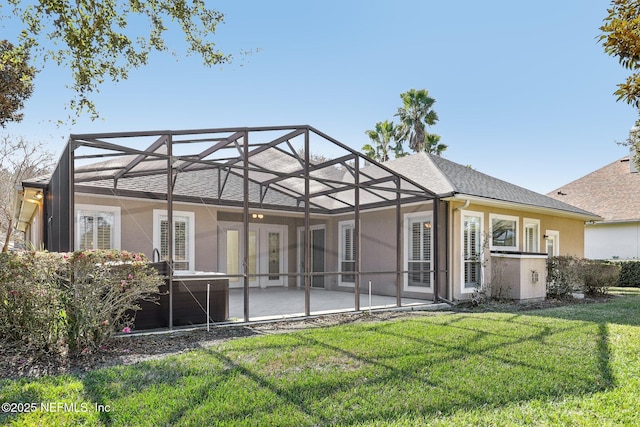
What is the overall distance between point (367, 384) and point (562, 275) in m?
10.2

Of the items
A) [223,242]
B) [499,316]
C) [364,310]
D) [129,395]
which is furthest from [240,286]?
[129,395]

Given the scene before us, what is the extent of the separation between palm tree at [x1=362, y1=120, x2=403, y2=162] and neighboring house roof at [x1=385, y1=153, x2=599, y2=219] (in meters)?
11.7

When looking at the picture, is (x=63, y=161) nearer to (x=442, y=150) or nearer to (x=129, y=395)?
(x=129, y=395)

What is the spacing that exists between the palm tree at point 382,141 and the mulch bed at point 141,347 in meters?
19.1

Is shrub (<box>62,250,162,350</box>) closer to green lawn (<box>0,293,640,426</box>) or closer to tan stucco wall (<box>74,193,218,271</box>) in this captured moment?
green lawn (<box>0,293,640,426</box>)

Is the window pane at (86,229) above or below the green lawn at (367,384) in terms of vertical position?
above

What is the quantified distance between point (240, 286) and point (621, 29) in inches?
486

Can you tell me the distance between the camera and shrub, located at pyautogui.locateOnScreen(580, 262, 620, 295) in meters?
12.9

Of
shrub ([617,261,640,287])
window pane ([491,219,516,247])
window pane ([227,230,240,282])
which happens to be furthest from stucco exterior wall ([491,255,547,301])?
shrub ([617,261,640,287])

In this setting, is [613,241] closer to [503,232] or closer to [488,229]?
[503,232]

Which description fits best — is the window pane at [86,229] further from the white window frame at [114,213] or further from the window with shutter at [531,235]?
the window with shutter at [531,235]

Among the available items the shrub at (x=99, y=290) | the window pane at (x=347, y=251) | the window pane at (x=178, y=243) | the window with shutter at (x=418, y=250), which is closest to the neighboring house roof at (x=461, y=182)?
the window with shutter at (x=418, y=250)

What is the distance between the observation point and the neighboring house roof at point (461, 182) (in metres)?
11.5

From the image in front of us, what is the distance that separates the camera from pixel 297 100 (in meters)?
15.4
